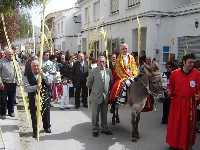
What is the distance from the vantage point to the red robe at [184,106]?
8.27m

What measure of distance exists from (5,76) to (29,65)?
2.63m

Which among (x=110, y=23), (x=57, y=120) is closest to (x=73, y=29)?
(x=110, y=23)

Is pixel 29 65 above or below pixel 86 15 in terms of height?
below

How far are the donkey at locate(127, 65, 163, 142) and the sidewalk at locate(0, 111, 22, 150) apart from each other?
97.7 inches

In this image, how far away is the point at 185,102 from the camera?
8.38 meters

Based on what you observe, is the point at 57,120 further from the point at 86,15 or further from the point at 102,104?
the point at 86,15

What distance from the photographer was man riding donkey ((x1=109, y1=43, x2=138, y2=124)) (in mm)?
9969

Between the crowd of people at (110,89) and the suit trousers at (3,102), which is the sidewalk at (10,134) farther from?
the crowd of people at (110,89)

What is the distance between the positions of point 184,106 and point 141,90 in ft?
4.29

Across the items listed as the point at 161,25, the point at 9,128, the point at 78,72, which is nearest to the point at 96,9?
the point at 161,25

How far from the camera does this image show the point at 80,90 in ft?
48.9

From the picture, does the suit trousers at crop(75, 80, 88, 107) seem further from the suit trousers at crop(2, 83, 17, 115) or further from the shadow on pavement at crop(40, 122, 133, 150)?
the shadow on pavement at crop(40, 122, 133, 150)

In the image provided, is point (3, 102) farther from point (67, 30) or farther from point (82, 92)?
point (67, 30)

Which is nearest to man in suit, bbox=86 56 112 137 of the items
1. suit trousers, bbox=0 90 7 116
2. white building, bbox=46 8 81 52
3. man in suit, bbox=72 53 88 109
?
suit trousers, bbox=0 90 7 116
